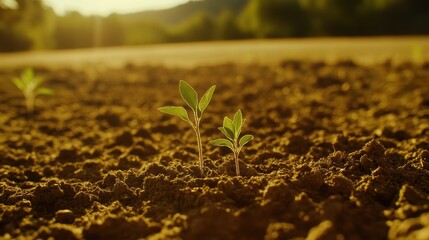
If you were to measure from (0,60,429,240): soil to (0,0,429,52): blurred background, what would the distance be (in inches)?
564

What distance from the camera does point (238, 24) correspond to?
39625mm

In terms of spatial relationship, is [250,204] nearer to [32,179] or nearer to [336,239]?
[336,239]

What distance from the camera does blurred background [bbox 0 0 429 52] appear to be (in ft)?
90.5

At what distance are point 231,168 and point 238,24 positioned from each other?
128 ft

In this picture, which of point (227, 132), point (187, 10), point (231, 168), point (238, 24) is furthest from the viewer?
point (187, 10)

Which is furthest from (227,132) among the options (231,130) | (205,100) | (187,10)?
(187,10)

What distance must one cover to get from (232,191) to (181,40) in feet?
125

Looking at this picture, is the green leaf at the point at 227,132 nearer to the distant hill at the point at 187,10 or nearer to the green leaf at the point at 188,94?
the green leaf at the point at 188,94

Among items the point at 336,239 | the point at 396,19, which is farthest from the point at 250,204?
the point at 396,19

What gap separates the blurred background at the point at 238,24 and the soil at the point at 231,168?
47.0 ft

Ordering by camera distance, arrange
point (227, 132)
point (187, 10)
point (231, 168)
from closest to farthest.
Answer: point (227, 132)
point (231, 168)
point (187, 10)

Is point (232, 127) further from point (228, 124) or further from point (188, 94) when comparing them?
point (188, 94)

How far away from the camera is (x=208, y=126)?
9.57 feet

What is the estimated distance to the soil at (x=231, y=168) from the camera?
131 cm
